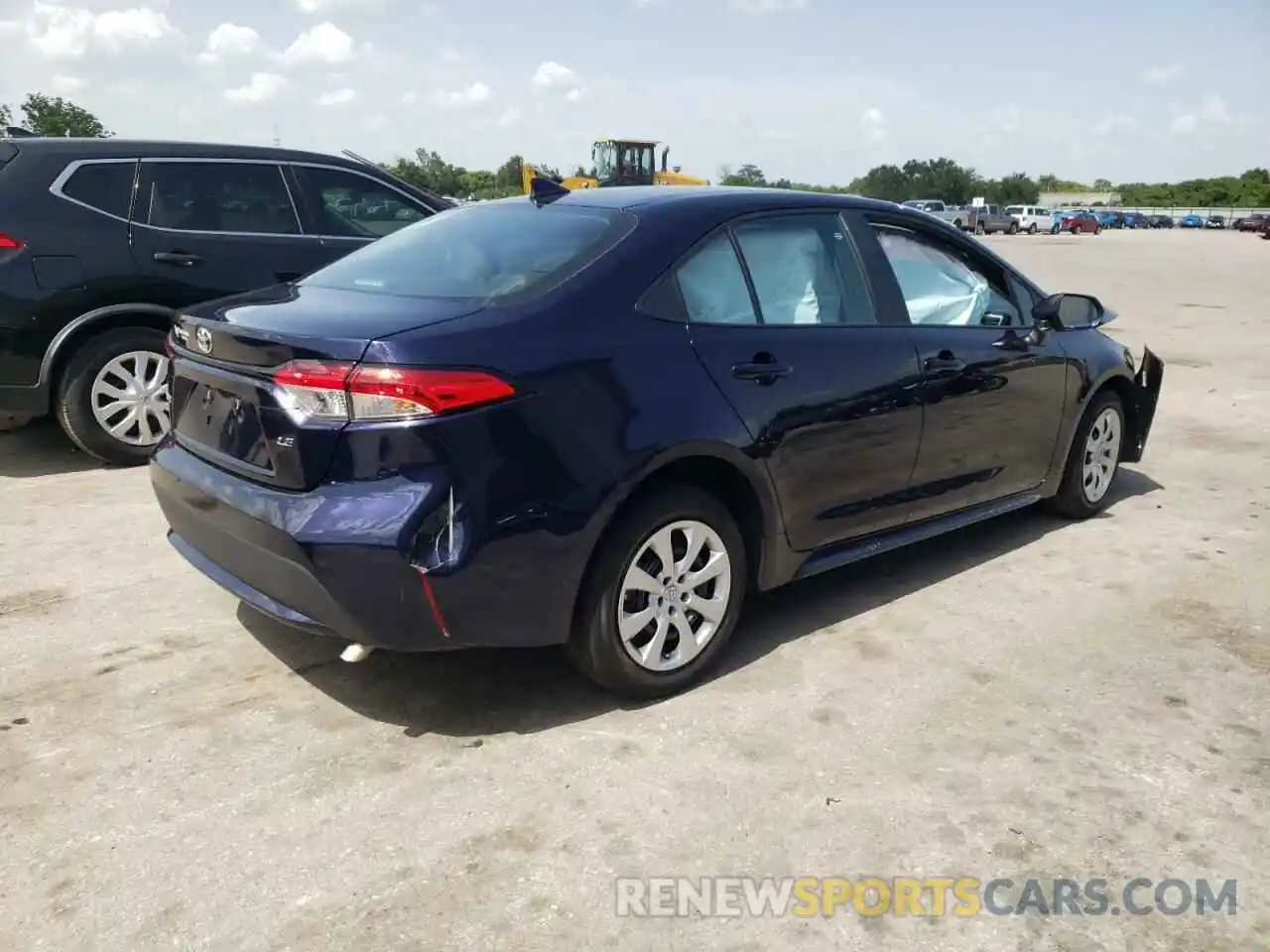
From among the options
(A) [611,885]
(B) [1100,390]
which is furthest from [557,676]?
Result: (B) [1100,390]

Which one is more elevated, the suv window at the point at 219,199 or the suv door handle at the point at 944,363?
the suv window at the point at 219,199

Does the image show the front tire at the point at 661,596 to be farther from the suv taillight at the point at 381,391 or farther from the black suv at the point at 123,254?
the black suv at the point at 123,254

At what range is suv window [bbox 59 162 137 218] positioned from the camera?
5.92 m

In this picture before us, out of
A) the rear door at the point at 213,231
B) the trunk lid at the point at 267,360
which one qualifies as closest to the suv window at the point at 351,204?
the rear door at the point at 213,231

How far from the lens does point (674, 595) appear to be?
136 inches

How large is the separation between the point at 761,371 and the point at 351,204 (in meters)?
4.26

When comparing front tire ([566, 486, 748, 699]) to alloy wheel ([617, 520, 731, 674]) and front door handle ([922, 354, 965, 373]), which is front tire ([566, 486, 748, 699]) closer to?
alloy wheel ([617, 520, 731, 674])

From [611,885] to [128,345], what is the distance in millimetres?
4701

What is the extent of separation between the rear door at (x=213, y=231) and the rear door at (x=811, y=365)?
3469mm

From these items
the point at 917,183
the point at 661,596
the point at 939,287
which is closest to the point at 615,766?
the point at 661,596

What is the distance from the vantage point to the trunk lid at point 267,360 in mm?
2949

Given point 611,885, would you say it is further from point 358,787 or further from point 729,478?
point 729,478

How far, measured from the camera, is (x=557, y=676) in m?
3.64

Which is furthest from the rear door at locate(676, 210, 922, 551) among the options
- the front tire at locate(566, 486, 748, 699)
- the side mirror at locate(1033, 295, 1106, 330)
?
the side mirror at locate(1033, 295, 1106, 330)
